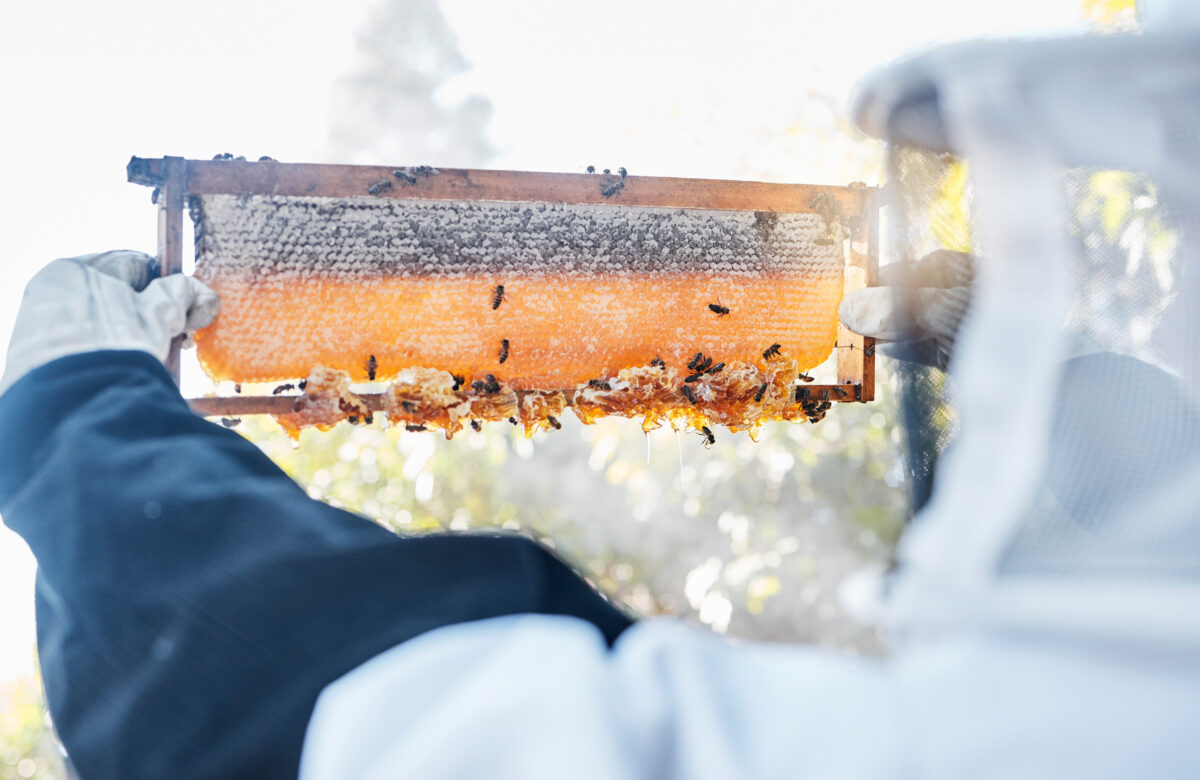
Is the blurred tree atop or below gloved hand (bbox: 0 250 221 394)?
atop

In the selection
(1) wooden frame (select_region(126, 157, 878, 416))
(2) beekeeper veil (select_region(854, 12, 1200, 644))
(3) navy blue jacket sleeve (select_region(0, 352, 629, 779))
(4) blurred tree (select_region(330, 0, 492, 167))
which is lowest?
(3) navy blue jacket sleeve (select_region(0, 352, 629, 779))

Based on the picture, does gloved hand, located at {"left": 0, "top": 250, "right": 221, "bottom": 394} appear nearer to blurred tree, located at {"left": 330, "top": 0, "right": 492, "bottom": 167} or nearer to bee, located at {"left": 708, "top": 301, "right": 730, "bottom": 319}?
bee, located at {"left": 708, "top": 301, "right": 730, "bottom": 319}

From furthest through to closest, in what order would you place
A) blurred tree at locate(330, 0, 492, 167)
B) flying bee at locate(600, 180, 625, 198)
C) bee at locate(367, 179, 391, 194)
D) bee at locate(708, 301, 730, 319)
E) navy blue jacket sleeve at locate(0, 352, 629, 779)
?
1. blurred tree at locate(330, 0, 492, 167)
2. bee at locate(708, 301, 730, 319)
3. flying bee at locate(600, 180, 625, 198)
4. bee at locate(367, 179, 391, 194)
5. navy blue jacket sleeve at locate(0, 352, 629, 779)

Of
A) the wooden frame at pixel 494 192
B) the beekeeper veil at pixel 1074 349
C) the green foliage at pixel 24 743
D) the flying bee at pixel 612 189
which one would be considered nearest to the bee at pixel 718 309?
the wooden frame at pixel 494 192

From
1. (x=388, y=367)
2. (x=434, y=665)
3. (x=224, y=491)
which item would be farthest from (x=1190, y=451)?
(x=388, y=367)

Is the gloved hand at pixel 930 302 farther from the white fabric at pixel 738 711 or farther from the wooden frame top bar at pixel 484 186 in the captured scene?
the wooden frame top bar at pixel 484 186

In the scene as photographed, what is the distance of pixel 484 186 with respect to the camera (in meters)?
1.96

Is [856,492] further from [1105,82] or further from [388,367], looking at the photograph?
[1105,82]

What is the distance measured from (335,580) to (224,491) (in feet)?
0.85

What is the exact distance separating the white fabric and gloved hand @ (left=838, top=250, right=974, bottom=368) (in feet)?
1.62

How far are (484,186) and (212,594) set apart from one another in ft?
4.81

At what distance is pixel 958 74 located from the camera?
58cm

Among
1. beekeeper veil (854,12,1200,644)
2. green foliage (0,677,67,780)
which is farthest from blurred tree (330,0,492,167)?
beekeeper veil (854,12,1200,644)

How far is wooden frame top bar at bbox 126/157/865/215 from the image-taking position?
5.97 ft
